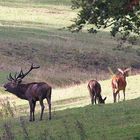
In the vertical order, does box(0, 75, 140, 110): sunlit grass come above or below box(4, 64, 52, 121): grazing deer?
below

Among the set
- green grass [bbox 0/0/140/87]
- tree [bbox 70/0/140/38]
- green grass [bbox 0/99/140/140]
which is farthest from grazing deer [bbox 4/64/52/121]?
green grass [bbox 0/0/140/87]

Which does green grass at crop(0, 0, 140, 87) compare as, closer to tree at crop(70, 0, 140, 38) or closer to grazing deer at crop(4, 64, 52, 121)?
grazing deer at crop(4, 64, 52, 121)

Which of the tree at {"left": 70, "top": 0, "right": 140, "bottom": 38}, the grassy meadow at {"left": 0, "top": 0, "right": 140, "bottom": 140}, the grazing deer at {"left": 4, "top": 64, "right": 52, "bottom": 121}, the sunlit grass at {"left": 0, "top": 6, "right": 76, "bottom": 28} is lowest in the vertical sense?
the sunlit grass at {"left": 0, "top": 6, "right": 76, "bottom": 28}

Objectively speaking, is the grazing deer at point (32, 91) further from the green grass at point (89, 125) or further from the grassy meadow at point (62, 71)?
the green grass at point (89, 125)

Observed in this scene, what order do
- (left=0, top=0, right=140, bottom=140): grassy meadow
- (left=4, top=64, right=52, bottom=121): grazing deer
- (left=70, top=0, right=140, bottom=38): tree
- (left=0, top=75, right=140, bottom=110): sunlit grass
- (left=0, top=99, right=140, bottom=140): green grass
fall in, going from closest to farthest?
(left=0, top=99, right=140, bottom=140): green grass, (left=70, top=0, right=140, bottom=38): tree, (left=0, top=0, right=140, bottom=140): grassy meadow, (left=4, top=64, right=52, bottom=121): grazing deer, (left=0, top=75, right=140, bottom=110): sunlit grass

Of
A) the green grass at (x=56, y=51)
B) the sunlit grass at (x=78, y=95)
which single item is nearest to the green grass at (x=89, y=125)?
the sunlit grass at (x=78, y=95)

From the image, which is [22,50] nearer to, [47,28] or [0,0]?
[47,28]

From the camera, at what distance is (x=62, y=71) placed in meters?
47.8

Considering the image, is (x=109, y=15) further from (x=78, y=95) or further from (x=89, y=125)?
(x=78, y=95)

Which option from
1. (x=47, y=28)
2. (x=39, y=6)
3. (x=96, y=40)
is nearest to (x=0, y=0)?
(x=39, y=6)

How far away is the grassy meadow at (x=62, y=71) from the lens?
19.3m

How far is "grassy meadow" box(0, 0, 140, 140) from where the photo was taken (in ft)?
63.4

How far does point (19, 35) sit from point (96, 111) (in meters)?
37.5

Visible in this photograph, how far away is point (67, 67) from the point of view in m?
50.1
